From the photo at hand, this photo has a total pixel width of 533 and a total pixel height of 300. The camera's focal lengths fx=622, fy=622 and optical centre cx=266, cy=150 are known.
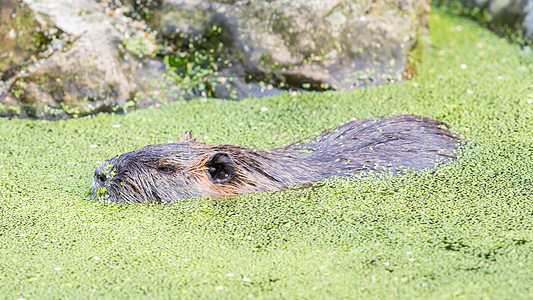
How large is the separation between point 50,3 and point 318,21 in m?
2.58

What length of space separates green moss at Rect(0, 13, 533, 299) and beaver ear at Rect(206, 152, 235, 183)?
184 millimetres

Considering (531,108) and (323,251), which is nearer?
(323,251)

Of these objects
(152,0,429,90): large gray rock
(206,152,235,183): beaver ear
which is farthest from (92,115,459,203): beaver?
(152,0,429,90): large gray rock

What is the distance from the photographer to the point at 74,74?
18.7 feet

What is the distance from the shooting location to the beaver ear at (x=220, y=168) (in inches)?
163

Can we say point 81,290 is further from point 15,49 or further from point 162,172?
point 15,49

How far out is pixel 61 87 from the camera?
18.6ft

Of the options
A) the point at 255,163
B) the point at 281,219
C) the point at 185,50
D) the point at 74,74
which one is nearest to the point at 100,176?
the point at 255,163

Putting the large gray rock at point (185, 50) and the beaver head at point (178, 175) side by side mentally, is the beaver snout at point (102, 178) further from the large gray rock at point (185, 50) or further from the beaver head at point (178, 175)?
the large gray rock at point (185, 50)

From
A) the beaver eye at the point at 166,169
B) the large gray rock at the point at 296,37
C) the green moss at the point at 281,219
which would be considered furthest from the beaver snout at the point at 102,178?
the large gray rock at the point at 296,37

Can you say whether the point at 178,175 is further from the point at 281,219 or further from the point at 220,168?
the point at 281,219

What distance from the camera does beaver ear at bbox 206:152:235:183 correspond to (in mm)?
4148

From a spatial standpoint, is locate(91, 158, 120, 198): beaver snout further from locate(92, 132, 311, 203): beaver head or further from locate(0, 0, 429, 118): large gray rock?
locate(0, 0, 429, 118): large gray rock

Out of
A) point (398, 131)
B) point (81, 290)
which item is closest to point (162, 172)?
point (81, 290)
